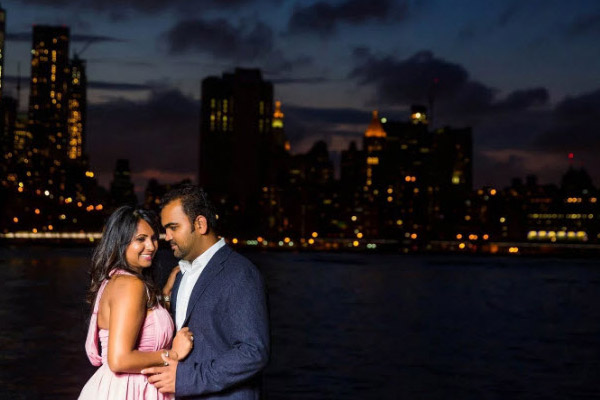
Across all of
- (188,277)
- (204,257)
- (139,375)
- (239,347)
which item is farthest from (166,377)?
(204,257)

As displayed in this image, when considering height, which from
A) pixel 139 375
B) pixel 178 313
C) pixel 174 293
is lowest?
pixel 139 375

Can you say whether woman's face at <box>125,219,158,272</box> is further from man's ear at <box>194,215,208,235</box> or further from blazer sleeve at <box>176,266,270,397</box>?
blazer sleeve at <box>176,266,270,397</box>

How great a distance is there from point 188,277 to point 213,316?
0.43 metres

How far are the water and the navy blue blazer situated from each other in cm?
167

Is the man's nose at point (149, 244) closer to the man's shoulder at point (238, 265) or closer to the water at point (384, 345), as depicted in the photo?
the man's shoulder at point (238, 265)

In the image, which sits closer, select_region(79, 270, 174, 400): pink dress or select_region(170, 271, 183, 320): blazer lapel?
select_region(79, 270, 174, 400): pink dress

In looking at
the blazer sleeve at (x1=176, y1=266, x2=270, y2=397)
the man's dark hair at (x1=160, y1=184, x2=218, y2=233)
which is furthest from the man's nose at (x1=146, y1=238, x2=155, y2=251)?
the blazer sleeve at (x1=176, y1=266, x2=270, y2=397)

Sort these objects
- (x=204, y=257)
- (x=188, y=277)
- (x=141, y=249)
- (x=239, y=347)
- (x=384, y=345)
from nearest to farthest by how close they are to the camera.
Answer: (x=239, y=347) < (x=204, y=257) < (x=188, y=277) < (x=141, y=249) < (x=384, y=345)

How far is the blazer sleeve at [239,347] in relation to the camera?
5.29 m

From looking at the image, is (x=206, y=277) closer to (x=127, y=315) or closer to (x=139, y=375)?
(x=127, y=315)

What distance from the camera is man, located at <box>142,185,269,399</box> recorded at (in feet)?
17.4

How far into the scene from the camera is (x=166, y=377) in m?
5.46

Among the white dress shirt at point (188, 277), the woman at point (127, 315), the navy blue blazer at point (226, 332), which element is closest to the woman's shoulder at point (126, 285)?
the woman at point (127, 315)

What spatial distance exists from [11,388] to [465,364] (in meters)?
16.2
